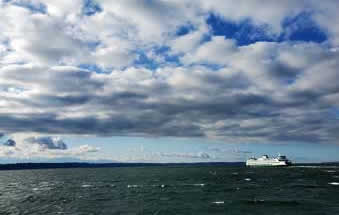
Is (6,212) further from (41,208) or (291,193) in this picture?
(291,193)

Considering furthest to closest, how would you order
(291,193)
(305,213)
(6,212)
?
(291,193) < (6,212) < (305,213)

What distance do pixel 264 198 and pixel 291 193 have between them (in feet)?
49.4

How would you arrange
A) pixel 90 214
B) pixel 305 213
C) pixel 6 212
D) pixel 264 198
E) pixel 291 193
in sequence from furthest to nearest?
pixel 291 193
pixel 264 198
pixel 6 212
pixel 90 214
pixel 305 213

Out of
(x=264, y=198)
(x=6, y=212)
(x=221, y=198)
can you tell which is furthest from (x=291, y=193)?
(x=6, y=212)

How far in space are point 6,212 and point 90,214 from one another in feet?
72.2

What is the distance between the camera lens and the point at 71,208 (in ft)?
260

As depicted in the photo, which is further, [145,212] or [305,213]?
[145,212]

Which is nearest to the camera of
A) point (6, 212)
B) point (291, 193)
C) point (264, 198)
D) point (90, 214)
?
point (90, 214)

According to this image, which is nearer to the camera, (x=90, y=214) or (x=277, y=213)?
(x=277, y=213)

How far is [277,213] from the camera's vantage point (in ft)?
218

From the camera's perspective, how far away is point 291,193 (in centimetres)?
9806

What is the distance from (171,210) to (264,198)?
93.6ft

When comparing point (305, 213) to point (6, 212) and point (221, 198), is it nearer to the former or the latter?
point (221, 198)

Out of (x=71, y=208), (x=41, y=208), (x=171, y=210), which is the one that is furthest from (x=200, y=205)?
(x=41, y=208)
